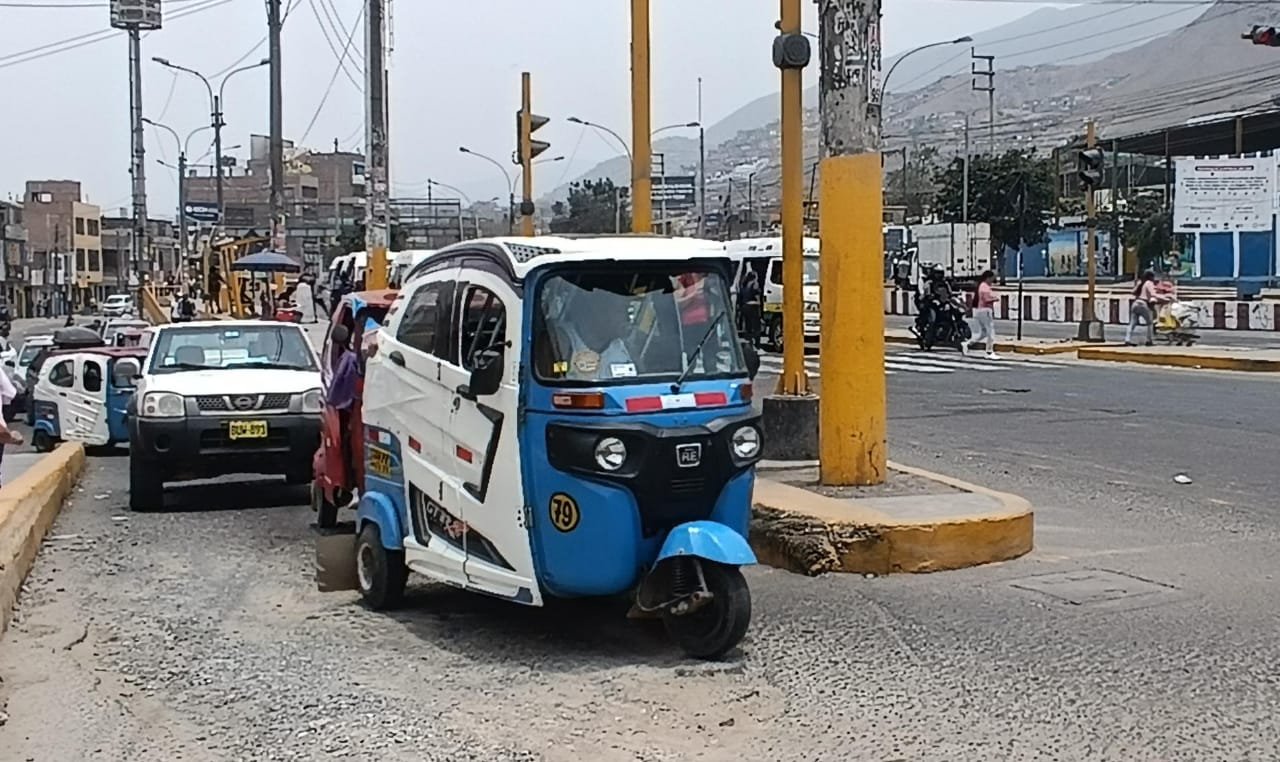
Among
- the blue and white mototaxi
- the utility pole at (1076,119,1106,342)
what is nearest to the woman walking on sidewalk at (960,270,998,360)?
the utility pole at (1076,119,1106,342)

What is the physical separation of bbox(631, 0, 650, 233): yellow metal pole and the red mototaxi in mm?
4174

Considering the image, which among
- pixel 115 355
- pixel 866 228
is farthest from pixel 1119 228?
pixel 866 228

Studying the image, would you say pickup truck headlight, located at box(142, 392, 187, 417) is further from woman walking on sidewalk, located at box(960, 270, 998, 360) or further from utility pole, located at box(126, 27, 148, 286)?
utility pole, located at box(126, 27, 148, 286)

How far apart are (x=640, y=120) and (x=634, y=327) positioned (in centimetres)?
797

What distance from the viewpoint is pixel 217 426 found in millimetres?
13055

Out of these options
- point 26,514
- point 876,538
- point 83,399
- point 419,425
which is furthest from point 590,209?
point 419,425

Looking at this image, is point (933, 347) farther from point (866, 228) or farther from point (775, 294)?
point (866, 228)

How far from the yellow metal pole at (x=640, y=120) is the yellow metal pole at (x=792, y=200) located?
2.89m

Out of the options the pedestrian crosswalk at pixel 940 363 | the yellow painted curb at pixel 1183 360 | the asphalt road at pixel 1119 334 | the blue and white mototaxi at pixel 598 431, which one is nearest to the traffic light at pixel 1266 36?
the yellow painted curb at pixel 1183 360

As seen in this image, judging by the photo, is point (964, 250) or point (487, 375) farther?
point (964, 250)

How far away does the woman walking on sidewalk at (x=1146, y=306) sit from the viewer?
3099 cm

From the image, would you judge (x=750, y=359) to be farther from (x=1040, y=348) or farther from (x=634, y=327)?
(x=1040, y=348)

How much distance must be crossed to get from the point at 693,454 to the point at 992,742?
195 centimetres

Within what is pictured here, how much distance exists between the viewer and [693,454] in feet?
23.8
